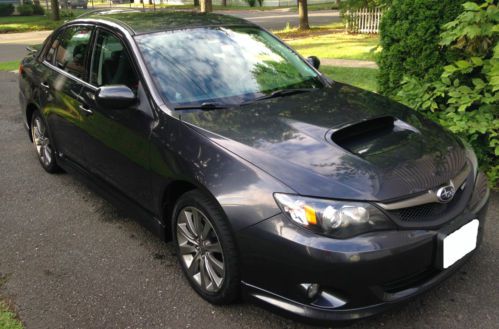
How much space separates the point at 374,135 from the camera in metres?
2.98

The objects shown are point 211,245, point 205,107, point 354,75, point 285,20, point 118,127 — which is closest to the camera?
point 211,245

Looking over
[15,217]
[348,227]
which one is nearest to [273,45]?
[348,227]

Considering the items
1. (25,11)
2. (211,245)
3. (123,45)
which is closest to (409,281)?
(211,245)

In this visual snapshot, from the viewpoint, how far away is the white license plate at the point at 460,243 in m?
2.48

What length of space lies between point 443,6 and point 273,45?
5.97ft

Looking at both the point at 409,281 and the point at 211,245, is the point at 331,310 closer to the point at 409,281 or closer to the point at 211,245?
the point at 409,281

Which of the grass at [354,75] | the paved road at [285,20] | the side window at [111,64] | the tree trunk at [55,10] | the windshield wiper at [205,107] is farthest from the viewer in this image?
the tree trunk at [55,10]

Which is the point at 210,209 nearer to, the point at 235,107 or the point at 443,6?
the point at 235,107

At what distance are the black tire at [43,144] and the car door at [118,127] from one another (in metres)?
1.26

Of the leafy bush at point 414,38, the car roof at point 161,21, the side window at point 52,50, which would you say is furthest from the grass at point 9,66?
the leafy bush at point 414,38

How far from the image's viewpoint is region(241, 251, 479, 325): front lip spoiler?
2.33m

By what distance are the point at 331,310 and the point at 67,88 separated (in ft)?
9.84

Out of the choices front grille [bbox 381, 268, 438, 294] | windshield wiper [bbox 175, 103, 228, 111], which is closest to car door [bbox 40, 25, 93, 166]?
windshield wiper [bbox 175, 103, 228, 111]

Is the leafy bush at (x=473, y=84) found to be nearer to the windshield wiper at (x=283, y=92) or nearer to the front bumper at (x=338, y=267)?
the windshield wiper at (x=283, y=92)
